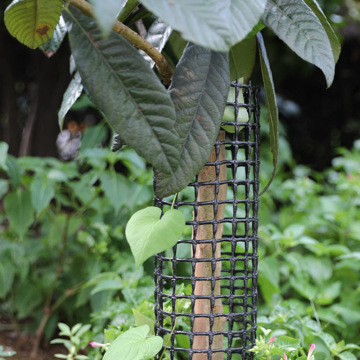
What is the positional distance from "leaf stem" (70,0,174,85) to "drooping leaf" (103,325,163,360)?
1.30 ft

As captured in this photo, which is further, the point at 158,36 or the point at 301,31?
the point at 158,36

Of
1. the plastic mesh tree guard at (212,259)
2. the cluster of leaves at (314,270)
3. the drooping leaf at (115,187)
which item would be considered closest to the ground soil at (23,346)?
the drooping leaf at (115,187)

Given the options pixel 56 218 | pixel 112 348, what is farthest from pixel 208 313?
pixel 56 218

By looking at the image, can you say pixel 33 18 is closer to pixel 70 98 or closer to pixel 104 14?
pixel 70 98

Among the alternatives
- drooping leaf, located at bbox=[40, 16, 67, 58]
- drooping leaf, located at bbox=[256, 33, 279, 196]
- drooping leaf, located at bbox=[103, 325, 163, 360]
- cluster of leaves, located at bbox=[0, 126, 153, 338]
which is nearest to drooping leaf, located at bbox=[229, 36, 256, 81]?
drooping leaf, located at bbox=[256, 33, 279, 196]

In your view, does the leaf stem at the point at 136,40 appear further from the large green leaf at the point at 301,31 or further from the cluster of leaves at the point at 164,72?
the large green leaf at the point at 301,31

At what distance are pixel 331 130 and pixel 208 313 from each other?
3993 millimetres

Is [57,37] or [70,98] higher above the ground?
[57,37]

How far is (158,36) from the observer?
0.77 meters

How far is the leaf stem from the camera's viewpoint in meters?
0.61

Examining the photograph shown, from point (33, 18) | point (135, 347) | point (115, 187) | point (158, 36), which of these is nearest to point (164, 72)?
point (158, 36)

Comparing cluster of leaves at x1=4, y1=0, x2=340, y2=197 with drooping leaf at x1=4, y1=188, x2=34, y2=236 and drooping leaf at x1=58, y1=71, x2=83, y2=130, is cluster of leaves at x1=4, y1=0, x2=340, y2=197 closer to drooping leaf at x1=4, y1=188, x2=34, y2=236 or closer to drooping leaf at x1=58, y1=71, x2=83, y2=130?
drooping leaf at x1=58, y1=71, x2=83, y2=130

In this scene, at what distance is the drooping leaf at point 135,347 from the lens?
0.68 m

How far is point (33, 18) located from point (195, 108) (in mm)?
265
